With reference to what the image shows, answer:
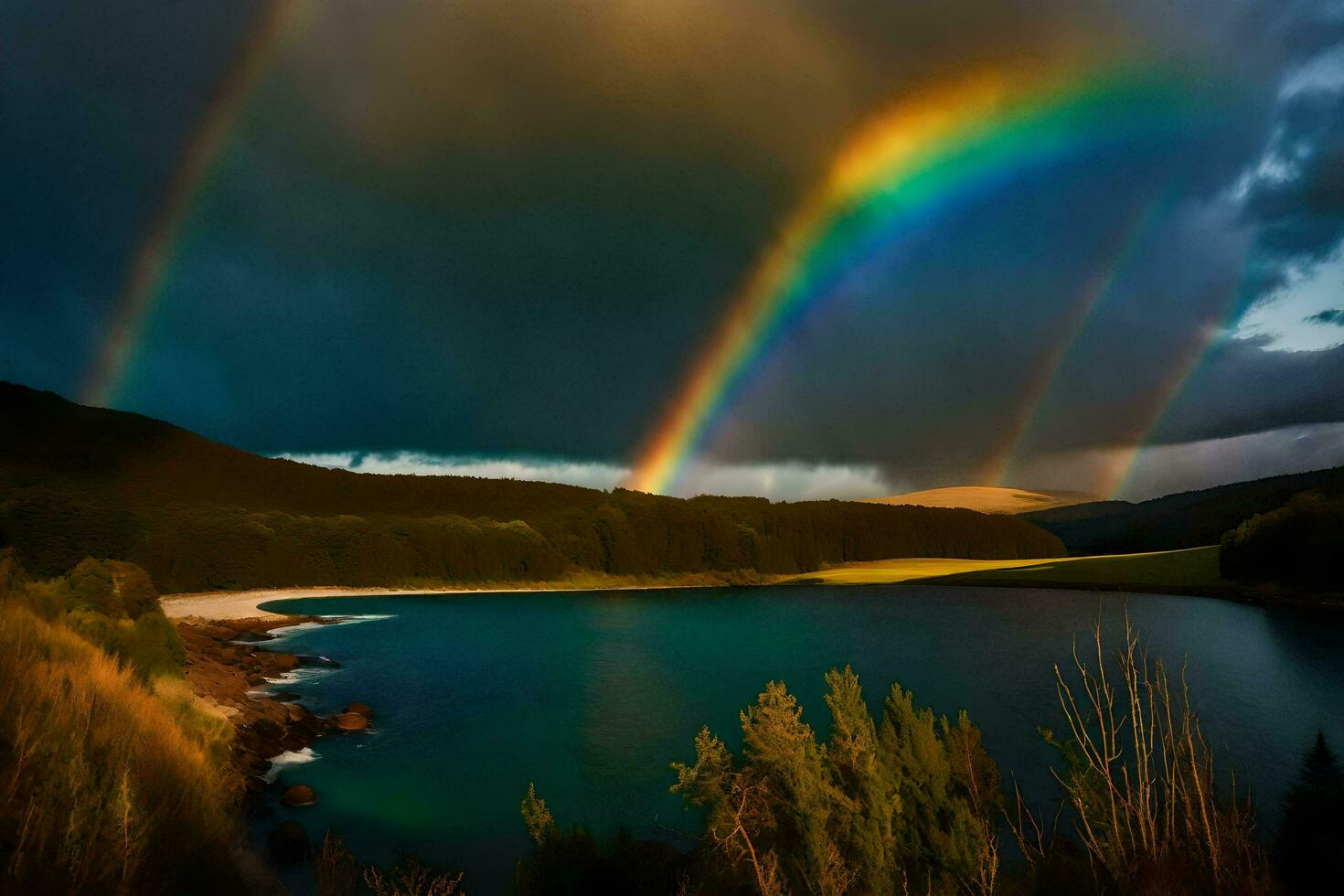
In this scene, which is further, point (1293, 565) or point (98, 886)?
point (1293, 565)

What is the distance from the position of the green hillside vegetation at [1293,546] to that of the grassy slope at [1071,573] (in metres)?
4.26

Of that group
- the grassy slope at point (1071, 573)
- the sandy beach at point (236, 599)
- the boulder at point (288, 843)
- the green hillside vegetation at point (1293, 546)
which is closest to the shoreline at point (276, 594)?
the sandy beach at point (236, 599)

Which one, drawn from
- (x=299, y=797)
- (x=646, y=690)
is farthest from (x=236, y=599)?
(x=299, y=797)

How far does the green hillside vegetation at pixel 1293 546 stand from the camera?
238 ft

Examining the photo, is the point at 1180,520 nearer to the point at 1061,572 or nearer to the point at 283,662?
the point at 1061,572

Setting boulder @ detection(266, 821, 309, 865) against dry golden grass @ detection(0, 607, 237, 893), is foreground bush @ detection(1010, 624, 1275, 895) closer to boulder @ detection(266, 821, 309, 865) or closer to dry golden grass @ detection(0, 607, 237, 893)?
dry golden grass @ detection(0, 607, 237, 893)

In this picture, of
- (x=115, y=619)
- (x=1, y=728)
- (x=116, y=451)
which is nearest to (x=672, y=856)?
(x=1, y=728)

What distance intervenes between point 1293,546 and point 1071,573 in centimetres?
3580

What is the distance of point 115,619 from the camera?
21.5m

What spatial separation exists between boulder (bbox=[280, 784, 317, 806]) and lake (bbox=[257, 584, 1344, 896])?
0.31m

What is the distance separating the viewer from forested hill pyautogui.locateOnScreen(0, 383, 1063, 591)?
101 meters

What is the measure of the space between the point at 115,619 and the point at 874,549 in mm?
156686

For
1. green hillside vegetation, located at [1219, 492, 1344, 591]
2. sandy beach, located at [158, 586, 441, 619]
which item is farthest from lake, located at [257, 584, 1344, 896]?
sandy beach, located at [158, 586, 441, 619]

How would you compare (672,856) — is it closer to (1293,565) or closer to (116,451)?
(1293,565)
